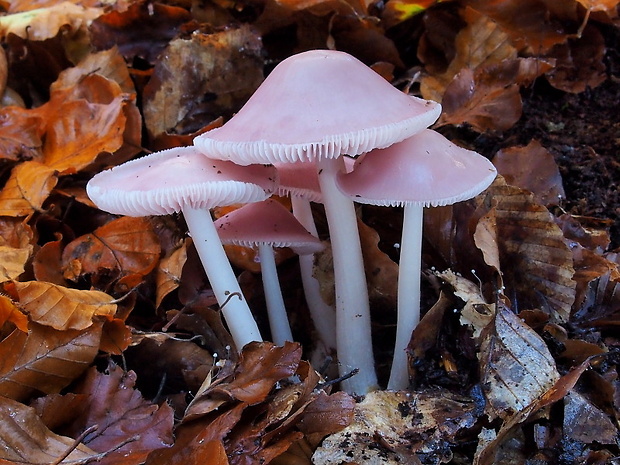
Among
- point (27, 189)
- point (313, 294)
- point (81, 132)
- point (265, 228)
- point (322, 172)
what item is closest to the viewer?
point (322, 172)

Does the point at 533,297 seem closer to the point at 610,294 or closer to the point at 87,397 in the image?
the point at 610,294

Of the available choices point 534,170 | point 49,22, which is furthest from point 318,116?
point 49,22

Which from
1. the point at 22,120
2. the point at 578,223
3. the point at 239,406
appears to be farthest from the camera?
the point at 22,120

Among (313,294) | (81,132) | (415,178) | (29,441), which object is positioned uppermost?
(415,178)

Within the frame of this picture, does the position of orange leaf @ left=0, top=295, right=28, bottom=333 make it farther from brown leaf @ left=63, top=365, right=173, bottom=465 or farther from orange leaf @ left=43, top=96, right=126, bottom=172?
orange leaf @ left=43, top=96, right=126, bottom=172

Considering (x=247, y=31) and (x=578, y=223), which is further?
(x=247, y=31)

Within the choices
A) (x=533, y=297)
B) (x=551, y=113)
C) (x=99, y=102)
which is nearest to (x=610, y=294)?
(x=533, y=297)

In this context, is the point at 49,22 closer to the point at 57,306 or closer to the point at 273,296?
the point at 57,306
